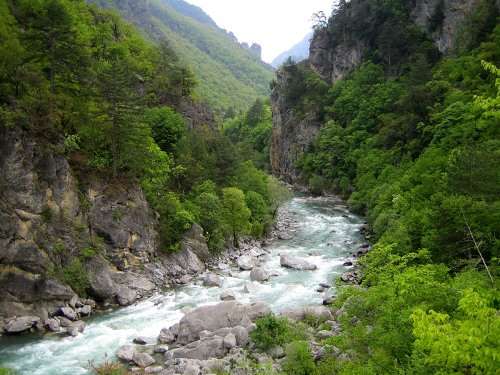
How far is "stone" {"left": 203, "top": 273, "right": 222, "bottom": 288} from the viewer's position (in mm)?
31203

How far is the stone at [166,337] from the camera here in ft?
73.5

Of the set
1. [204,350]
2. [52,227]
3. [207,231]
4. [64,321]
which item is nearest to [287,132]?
[207,231]

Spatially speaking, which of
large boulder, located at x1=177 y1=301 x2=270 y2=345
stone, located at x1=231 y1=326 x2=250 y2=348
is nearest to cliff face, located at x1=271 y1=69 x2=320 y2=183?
large boulder, located at x1=177 y1=301 x2=270 y2=345

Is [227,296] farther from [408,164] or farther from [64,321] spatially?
[408,164]

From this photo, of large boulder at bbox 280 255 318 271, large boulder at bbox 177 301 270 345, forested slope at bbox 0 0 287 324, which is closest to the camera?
large boulder at bbox 177 301 270 345

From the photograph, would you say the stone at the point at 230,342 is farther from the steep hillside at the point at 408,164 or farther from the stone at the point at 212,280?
the stone at the point at 212,280

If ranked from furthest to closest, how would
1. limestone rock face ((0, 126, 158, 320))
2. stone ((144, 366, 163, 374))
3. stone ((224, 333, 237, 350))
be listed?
limestone rock face ((0, 126, 158, 320))
stone ((224, 333, 237, 350))
stone ((144, 366, 163, 374))

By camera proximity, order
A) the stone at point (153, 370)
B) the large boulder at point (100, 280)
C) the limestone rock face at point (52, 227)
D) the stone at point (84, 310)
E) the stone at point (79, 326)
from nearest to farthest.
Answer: the stone at point (153, 370)
the stone at point (79, 326)
the limestone rock face at point (52, 227)
the stone at point (84, 310)
the large boulder at point (100, 280)

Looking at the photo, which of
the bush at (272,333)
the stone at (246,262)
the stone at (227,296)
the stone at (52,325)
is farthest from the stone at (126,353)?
the stone at (246,262)

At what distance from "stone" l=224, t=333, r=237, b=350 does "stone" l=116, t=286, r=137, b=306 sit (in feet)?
30.7

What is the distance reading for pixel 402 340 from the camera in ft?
39.0

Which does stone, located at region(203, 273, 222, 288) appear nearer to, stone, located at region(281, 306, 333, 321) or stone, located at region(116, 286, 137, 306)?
stone, located at region(116, 286, 137, 306)

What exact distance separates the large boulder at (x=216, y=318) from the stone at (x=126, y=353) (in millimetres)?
2396

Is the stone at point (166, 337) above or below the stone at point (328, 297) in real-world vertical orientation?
below
